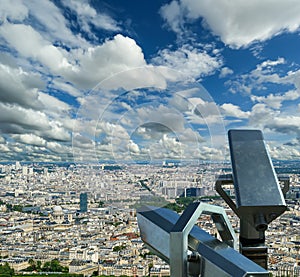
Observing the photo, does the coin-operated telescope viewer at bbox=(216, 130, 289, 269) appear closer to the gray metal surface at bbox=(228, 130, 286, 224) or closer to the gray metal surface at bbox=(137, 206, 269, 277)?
the gray metal surface at bbox=(228, 130, 286, 224)

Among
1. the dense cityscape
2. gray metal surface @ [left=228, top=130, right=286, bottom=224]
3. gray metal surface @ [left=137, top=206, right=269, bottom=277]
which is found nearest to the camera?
gray metal surface @ [left=137, top=206, right=269, bottom=277]

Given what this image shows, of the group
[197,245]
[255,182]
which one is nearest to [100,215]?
[255,182]

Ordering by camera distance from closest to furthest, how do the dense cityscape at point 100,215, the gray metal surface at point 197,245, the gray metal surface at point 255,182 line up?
the gray metal surface at point 197,245
the gray metal surface at point 255,182
the dense cityscape at point 100,215

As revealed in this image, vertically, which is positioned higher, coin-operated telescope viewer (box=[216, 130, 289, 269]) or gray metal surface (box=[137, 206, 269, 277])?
coin-operated telescope viewer (box=[216, 130, 289, 269])

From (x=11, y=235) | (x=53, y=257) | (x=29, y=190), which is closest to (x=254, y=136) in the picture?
(x=53, y=257)

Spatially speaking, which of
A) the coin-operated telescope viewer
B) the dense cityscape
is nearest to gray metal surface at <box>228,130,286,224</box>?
the coin-operated telescope viewer

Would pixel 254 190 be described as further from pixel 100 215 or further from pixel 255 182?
pixel 100 215

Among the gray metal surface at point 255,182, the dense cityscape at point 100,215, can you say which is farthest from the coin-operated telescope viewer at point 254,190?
the dense cityscape at point 100,215

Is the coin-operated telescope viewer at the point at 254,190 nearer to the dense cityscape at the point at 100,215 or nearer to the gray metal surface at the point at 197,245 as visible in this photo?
the dense cityscape at the point at 100,215
